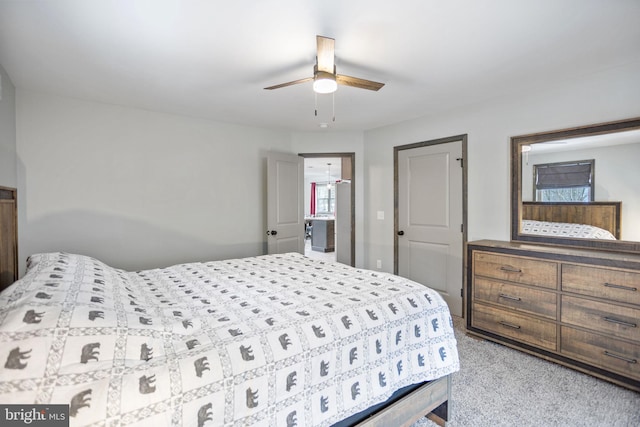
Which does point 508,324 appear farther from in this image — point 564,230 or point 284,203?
point 284,203

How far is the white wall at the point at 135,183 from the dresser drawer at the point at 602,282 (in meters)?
3.41

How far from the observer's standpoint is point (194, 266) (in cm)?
260

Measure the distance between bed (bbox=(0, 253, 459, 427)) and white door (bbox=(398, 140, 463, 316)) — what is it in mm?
1916

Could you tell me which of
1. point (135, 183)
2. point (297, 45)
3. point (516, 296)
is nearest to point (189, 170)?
point (135, 183)

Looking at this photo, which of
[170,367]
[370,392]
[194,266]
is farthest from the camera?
[194,266]

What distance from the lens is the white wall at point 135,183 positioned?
9.53 feet

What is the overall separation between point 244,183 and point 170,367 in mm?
3351

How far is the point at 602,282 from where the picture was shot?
2.26 m

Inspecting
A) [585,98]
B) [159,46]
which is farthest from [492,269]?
[159,46]

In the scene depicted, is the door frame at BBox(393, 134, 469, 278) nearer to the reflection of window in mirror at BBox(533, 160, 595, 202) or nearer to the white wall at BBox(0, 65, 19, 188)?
the reflection of window in mirror at BBox(533, 160, 595, 202)

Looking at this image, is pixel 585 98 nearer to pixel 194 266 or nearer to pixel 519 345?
pixel 519 345

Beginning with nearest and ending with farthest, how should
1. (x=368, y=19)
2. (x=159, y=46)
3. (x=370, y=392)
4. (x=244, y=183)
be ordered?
(x=370, y=392)
(x=368, y=19)
(x=159, y=46)
(x=244, y=183)

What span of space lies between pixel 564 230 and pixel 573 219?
12 cm

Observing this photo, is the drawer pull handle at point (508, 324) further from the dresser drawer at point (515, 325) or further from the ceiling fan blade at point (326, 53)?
the ceiling fan blade at point (326, 53)
